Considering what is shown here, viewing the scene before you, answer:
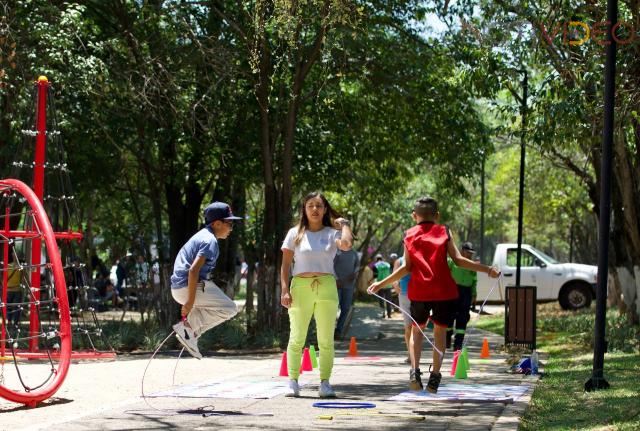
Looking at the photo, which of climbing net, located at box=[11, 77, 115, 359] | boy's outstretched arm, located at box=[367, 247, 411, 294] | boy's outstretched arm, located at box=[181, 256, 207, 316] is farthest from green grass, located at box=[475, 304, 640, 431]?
climbing net, located at box=[11, 77, 115, 359]

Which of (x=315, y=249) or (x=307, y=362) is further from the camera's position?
(x=307, y=362)

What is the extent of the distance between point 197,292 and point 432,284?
227 cm

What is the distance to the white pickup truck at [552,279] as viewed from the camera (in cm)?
3266

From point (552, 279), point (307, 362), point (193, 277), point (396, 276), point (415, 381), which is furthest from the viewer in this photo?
point (552, 279)

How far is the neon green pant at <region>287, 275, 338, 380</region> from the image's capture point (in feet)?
34.8

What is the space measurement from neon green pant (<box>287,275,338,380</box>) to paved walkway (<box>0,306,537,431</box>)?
1.39ft

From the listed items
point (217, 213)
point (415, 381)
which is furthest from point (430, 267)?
point (217, 213)

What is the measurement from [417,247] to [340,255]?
939cm

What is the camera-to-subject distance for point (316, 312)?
422 inches

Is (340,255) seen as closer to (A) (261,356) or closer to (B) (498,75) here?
(A) (261,356)

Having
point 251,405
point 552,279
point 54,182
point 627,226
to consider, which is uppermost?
point 54,182

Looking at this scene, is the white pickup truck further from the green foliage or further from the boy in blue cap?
the boy in blue cap

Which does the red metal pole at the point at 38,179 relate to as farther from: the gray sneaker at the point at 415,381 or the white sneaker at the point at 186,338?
the gray sneaker at the point at 415,381

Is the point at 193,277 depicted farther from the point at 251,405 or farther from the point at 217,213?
the point at 251,405
